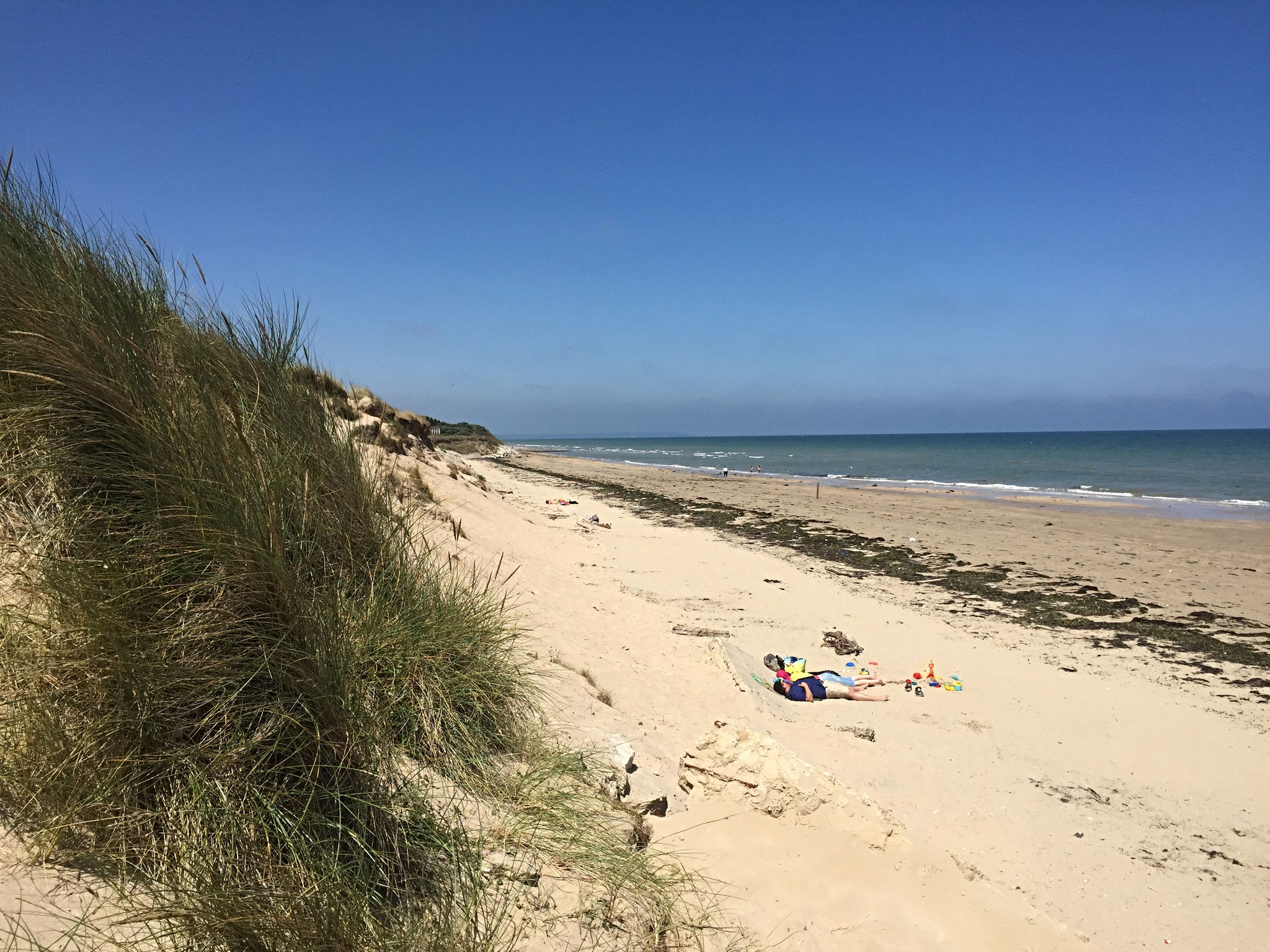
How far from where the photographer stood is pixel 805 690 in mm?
6953

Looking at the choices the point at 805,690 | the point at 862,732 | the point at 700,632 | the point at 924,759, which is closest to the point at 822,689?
the point at 805,690

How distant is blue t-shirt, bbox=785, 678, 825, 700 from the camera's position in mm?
6949

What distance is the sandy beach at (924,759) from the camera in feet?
12.0

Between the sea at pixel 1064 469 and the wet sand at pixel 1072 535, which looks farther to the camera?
the sea at pixel 1064 469

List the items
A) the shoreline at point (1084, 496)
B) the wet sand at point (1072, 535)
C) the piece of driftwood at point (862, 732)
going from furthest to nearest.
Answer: the shoreline at point (1084, 496)
the wet sand at point (1072, 535)
the piece of driftwood at point (862, 732)

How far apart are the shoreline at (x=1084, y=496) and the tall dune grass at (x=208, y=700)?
28.2m

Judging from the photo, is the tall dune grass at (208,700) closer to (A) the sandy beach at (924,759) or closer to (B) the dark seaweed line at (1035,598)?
(A) the sandy beach at (924,759)

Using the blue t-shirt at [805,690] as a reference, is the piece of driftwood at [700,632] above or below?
above

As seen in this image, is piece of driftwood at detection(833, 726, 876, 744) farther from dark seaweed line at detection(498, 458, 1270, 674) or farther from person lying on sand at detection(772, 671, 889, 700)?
dark seaweed line at detection(498, 458, 1270, 674)

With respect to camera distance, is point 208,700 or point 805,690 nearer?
point 208,700

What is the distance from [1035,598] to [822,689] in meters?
7.68

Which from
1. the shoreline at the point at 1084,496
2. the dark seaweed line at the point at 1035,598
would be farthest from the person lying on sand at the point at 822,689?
the shoreline at the point at 1084,496

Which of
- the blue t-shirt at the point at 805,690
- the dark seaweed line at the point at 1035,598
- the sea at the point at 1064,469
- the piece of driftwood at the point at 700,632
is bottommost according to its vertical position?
the dark seaweed line at the point at 1035,598

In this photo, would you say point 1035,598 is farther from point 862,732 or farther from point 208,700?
point 208,700
